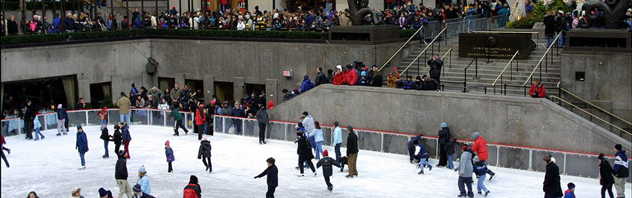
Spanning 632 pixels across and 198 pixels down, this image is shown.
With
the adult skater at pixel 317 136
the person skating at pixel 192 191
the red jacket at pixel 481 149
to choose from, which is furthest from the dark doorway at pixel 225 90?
the person skating at pixel 192 191

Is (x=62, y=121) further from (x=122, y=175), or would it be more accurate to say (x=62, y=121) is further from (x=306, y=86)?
(x=122, y=175)

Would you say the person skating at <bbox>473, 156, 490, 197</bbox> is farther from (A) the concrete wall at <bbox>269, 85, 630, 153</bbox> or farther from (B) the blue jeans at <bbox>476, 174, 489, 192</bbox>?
(A) the concrete wall at <bbox>269, 85, 630, 153</bbox>

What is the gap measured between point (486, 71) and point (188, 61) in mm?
13114

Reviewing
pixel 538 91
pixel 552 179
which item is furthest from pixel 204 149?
pixel 538 91

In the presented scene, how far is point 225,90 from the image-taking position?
34156 millimetres

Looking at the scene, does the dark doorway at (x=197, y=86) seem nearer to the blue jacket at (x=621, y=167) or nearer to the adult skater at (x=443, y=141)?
the adult skater at (x=443, y=141)

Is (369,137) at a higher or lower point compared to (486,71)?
lower

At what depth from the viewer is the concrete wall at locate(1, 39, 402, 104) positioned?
3030 cm

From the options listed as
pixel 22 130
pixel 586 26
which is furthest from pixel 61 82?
pixel 586 26

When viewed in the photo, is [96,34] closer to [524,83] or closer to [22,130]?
[22,130]

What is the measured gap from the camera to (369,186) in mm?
20266

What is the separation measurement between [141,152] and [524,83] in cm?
1171

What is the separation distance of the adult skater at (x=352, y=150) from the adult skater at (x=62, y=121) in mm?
11463

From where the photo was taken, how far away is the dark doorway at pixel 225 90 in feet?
111
